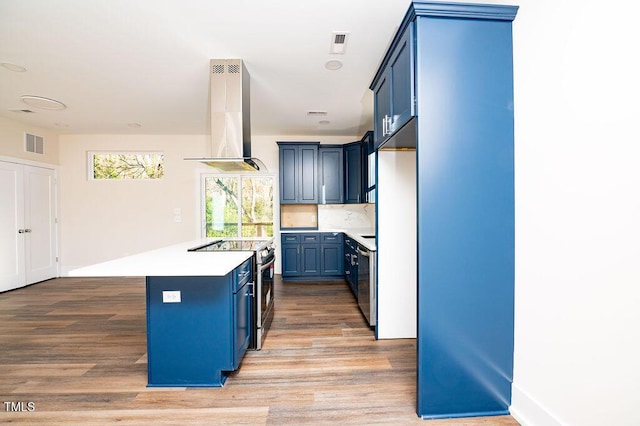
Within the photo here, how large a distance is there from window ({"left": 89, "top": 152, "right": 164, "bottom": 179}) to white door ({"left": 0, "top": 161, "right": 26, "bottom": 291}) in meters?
1.04

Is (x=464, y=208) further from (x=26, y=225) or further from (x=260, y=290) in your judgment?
(x=26, y=225)

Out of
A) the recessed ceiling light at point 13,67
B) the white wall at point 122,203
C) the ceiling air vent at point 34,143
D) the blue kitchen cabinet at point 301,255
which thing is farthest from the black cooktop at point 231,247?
the ceiling air vent at point 34,143

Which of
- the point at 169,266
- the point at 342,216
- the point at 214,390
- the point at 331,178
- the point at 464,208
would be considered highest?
the point at 331,178

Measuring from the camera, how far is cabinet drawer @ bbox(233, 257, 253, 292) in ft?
6.63

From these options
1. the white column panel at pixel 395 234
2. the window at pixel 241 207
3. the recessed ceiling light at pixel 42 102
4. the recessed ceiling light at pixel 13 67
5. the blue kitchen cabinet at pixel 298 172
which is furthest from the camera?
the window at pixel 241 207

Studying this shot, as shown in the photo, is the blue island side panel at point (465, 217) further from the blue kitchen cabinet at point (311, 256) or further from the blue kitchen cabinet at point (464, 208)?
the blue kitchen cabinet at point (311, 256)

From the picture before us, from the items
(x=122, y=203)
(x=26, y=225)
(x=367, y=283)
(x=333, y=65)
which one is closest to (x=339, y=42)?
(x=333, y=65)

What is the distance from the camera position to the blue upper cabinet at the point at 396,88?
1.63m

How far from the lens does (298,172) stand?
5012mm

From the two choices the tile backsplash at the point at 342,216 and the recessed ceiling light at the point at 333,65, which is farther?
the tile backsplash at the point at 342,216

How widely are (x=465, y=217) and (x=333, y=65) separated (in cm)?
201

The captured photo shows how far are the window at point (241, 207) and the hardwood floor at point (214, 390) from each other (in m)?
2.31
